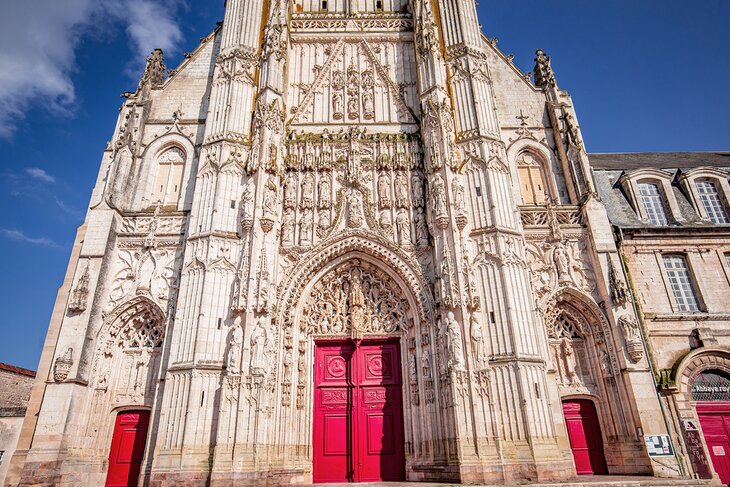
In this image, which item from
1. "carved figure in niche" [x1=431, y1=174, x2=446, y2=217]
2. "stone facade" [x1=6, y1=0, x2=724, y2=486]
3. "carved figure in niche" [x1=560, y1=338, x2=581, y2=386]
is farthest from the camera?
"carved figure in niche" [x1=431, y1=174, x2=446, y2=217]

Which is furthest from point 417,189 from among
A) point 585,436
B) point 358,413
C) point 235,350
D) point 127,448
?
point 127,448

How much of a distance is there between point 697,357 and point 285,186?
12053mm

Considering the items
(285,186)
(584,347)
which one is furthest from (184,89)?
(584,347)

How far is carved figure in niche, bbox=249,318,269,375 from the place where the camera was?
10.2 metres

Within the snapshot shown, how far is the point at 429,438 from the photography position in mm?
10500

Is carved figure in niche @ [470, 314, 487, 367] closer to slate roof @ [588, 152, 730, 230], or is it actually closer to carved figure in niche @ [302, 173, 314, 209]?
carved figure in niche @ [302, 173, 314, 209]

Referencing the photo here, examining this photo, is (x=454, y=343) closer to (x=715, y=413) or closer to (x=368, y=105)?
(x=715, y=413)

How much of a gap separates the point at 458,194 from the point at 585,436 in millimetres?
6800

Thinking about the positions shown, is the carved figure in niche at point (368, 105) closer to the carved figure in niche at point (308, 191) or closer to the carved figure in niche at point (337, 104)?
the carved figure in niche at point (337, 104)

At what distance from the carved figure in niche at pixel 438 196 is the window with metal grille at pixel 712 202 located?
9055mm

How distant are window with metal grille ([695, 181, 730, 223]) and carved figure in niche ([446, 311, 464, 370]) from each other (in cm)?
982

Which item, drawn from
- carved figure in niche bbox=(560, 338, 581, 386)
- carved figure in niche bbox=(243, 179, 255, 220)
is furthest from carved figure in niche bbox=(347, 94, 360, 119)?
carved figure in niche bbox=(560, 338, 581, 386)

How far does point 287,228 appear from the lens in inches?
493

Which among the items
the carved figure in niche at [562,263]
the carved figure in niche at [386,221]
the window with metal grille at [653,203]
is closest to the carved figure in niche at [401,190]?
the carved figure in niche at [386,221]
